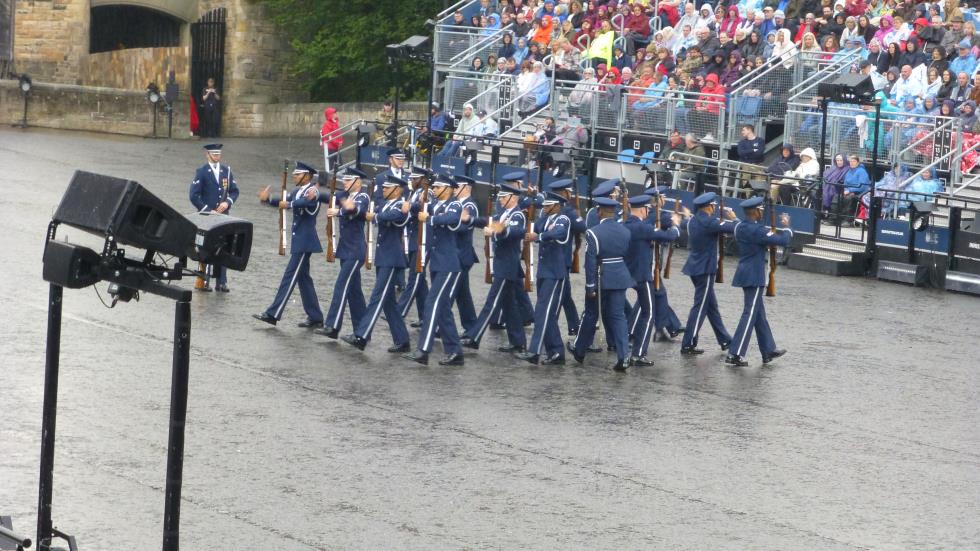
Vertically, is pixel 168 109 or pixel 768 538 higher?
pixel 168 109

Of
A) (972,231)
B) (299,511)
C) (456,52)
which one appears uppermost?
(456,52)

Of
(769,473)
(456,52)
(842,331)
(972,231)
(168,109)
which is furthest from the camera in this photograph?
(168,109)

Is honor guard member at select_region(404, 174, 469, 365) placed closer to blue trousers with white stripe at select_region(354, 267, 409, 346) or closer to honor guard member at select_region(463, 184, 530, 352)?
blue trousers with white stripe at select_region(354, 267, 409, 346)

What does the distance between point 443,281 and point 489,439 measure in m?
3.10

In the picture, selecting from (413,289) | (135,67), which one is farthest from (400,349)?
(135,67)

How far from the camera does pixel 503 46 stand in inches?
1141

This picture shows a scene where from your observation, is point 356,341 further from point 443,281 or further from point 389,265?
point 443,281

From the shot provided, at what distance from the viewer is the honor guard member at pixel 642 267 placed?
46.4ft

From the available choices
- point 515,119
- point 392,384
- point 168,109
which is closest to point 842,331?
point 392,384

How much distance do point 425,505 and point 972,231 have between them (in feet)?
41.3

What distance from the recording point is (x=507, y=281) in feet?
47.7

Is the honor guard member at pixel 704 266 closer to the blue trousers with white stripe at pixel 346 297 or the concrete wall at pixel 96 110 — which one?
the blue trousers with white stripe at pixel 346 297

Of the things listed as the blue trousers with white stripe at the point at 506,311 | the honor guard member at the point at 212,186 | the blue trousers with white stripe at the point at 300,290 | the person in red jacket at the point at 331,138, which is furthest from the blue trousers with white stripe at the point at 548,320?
the person in red jacket at the point at 331,138

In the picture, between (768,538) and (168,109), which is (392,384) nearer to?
(768,538)
